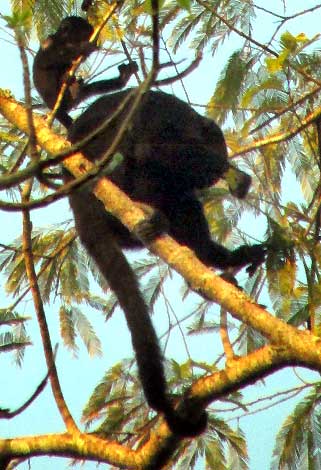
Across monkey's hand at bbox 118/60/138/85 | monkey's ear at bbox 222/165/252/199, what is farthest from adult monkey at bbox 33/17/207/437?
monkey's ear at bbox 222/165/252/199

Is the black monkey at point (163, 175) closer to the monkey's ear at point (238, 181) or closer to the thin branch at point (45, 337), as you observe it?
the monkey's ear at point (238, 181)

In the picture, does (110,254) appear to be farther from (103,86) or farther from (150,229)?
(103,86)

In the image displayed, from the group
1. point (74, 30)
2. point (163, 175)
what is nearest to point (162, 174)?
point (163, 175)

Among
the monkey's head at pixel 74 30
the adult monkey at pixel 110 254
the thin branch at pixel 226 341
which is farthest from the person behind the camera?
the monkey's head at pixel 74 30

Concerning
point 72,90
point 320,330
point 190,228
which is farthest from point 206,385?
point 72,90

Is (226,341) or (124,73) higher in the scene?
(124,73)

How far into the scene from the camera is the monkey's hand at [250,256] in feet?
11.2

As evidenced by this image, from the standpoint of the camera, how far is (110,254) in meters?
3.24

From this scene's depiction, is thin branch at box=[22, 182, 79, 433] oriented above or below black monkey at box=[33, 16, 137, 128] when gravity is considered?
below

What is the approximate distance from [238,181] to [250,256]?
315 millimetres

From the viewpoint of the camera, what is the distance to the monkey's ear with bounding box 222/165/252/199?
327 centimetres

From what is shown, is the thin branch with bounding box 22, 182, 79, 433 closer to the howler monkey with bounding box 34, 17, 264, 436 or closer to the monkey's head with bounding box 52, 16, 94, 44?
the howler monkey with bounding box 34, 17, 264, 436

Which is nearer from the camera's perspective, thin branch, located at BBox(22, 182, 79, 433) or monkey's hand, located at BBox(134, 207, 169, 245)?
thin branch, located at BBox(22, 182, 79, 433)

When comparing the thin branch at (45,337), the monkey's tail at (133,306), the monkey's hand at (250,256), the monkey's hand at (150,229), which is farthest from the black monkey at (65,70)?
the thin branch at (45,337)
